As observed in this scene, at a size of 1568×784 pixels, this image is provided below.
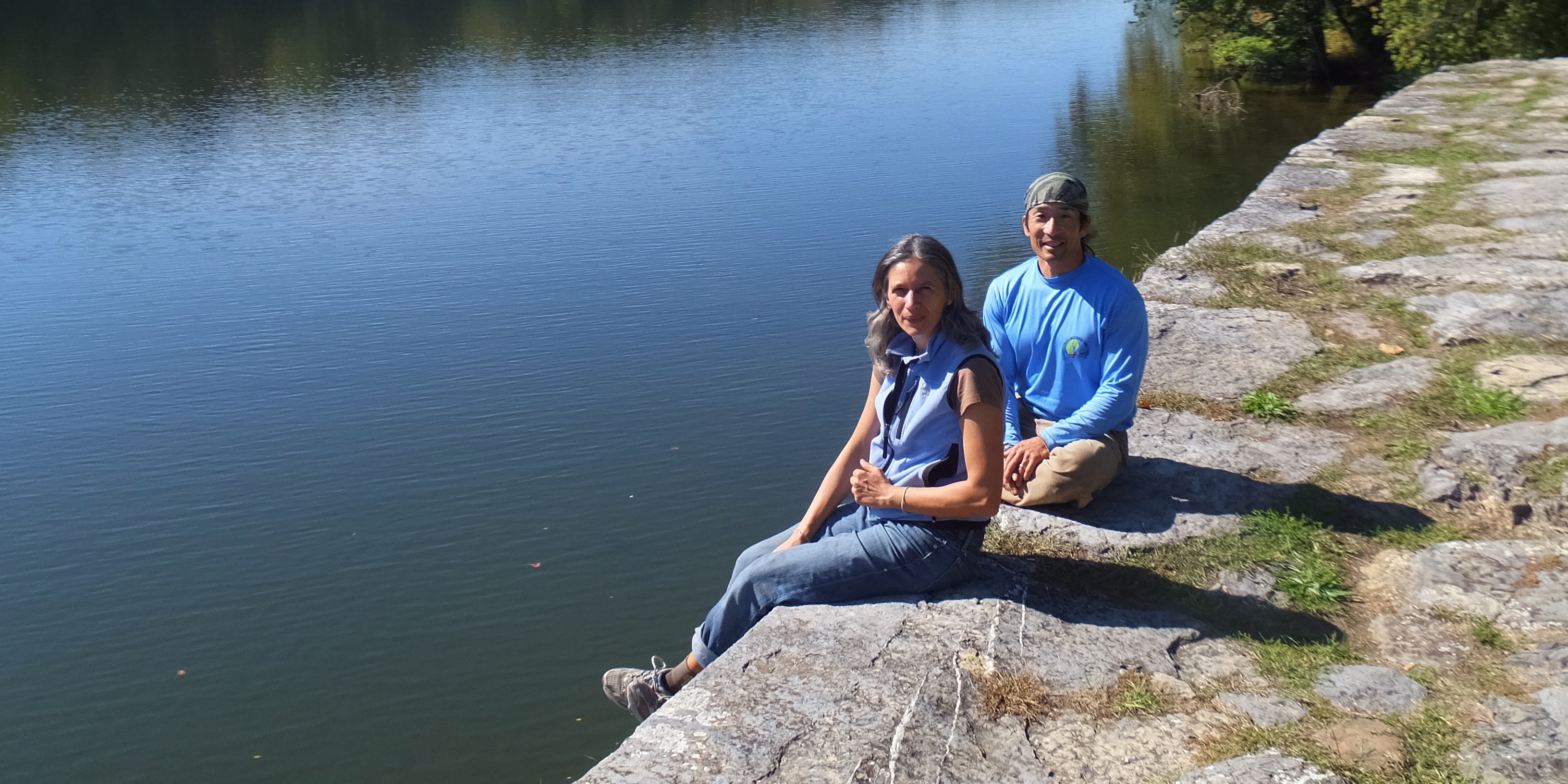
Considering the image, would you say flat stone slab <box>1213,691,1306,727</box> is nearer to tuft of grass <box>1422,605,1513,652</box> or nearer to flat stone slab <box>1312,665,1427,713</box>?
flat stone slab <box>1312,665,1427,713</box>

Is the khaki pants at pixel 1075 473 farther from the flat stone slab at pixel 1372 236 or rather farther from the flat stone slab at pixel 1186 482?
the flat stone slab at pixel 1372 236

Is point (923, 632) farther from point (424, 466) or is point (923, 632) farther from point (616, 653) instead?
point (424, 466)

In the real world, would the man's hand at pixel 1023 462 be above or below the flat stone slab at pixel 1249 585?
above

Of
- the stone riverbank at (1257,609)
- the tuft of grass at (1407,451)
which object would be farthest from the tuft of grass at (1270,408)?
the tuft of grass at (1407,451)

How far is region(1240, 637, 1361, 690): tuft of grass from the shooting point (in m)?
3.00

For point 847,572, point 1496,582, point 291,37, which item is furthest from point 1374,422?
point 291,37

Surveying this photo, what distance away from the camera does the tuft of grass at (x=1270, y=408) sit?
4.46 m

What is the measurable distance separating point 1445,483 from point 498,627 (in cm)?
378

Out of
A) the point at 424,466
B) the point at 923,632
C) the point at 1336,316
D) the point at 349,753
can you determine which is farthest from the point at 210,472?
the point at 1336,316

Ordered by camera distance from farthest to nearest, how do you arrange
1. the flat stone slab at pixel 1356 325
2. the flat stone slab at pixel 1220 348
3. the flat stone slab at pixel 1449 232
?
the flat stone slab at pixel 1449 232
the flat stone slab at pixel 1356 325
the flat stone slab at pixel 1220 348

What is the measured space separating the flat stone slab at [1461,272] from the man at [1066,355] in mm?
2533

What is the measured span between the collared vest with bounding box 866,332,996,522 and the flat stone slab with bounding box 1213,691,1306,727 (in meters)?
0.76

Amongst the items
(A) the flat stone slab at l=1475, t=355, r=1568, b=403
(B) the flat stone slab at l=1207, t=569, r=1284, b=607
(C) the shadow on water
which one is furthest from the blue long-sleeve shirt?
(C) the shadow on water

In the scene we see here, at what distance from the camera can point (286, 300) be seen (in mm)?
10133
